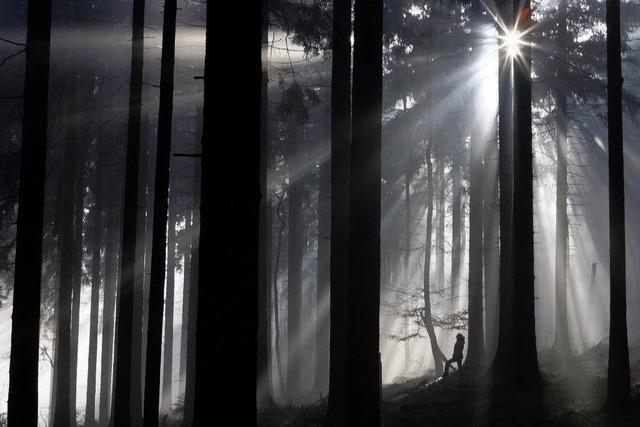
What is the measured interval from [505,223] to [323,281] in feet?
48.3

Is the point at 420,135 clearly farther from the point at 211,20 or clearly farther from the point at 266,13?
the point at 211,20

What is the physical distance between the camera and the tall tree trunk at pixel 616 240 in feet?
36.0

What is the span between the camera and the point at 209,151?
5.01 m

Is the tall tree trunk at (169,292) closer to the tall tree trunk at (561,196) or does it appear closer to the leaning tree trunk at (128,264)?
the tall tree trunk at (561,196)

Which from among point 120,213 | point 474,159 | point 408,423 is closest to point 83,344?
point 120,213

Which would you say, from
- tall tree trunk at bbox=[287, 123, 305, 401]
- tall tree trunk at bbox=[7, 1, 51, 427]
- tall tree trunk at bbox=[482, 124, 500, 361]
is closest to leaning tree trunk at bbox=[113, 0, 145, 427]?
tall tree trunk at bbox=[7, 1, 51, 427]

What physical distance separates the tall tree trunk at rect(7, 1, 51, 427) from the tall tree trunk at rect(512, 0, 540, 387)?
852 centimetres

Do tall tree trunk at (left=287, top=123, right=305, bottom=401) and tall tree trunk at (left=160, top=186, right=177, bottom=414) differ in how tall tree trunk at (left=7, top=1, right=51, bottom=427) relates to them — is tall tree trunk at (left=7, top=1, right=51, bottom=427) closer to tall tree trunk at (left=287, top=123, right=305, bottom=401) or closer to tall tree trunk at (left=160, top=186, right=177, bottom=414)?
tall tree trunk at (left=287, top=123, right=305, bottom=401)

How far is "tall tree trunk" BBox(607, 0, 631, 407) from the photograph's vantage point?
432 inches

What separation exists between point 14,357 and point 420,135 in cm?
2117

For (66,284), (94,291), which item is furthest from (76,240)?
(94,291)

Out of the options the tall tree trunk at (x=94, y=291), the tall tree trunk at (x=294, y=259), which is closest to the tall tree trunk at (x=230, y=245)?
the tall tree trunk at (x=94, y=291)

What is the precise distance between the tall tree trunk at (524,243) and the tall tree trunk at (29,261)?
8.52m

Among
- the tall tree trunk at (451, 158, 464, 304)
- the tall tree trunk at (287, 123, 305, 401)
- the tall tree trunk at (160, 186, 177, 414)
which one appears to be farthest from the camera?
the tall tree trunk at (451, 158, 464, 304)
